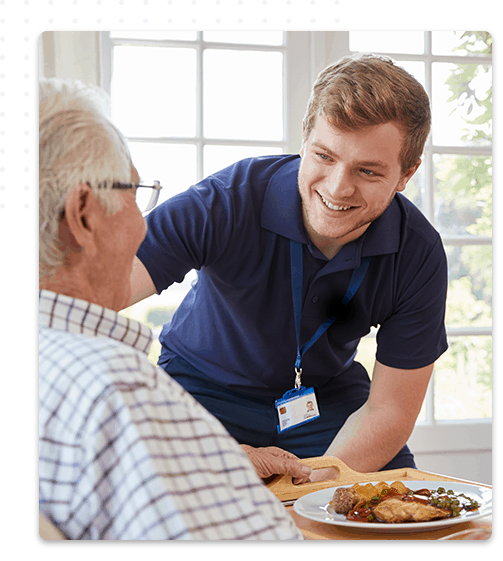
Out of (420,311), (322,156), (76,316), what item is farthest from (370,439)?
(76,316)

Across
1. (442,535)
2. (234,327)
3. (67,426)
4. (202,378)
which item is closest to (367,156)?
(234,327)

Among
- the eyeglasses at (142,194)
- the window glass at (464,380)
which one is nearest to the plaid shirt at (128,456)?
the eyeglasses at (142,194)

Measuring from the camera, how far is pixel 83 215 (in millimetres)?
970

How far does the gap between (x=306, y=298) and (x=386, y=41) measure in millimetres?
674

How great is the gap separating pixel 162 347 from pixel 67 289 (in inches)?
→ 28.4

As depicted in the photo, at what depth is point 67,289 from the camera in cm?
95

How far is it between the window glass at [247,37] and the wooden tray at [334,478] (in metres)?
1.01

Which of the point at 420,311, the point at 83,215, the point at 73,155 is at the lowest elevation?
the point at 420,311

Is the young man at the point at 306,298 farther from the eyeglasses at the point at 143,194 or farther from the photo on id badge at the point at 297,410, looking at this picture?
the eyeglasses at the point at 143,194

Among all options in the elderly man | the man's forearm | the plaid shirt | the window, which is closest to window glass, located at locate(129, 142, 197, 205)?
the window

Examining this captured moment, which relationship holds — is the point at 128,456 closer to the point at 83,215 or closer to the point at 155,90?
the point at 83,215
